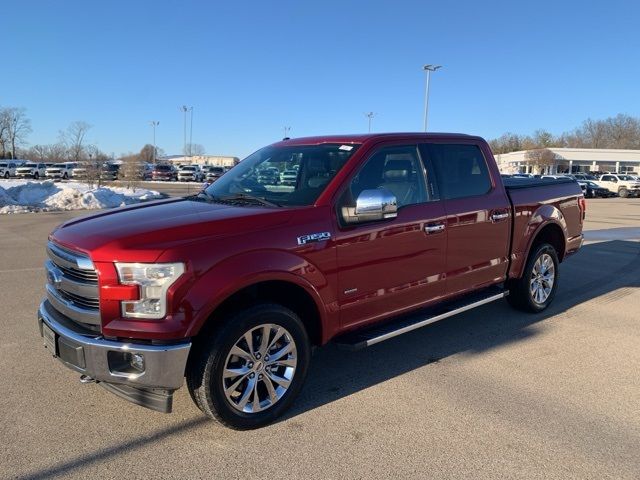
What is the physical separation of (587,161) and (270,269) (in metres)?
90.6

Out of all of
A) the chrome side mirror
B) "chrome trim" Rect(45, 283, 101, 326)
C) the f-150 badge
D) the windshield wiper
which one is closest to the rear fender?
the chrome side mirror

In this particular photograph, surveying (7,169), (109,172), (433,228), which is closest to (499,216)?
(433,228)

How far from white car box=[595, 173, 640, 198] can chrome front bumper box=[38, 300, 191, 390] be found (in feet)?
143

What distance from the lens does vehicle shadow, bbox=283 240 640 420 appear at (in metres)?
4.13

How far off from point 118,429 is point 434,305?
111 inches

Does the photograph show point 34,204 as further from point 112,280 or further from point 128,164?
point 112,280

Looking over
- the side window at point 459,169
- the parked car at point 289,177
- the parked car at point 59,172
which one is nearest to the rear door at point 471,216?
the side window at point 459,169

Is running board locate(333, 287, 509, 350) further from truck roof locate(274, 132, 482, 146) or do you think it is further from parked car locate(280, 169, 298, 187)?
truck roof locate(274, 132, 482, 146)

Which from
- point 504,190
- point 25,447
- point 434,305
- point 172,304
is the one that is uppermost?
point 504,190

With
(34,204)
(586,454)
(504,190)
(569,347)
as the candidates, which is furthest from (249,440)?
(34,204)

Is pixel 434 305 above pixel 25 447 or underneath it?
above

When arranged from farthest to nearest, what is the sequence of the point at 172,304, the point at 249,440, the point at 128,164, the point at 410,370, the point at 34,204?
the point at 128,164 < the point at 34,204 < the point at 410,370 < the point at 249,440 < the point at 172,304

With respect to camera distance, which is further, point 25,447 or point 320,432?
point 320,432

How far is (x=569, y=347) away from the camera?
16.5 feet
